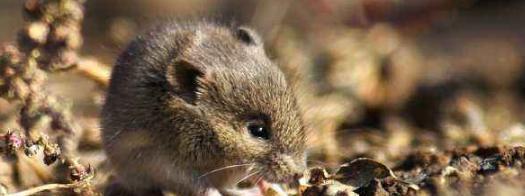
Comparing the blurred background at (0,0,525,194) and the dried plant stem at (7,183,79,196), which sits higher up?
the blurred background at (0,0,525,194)

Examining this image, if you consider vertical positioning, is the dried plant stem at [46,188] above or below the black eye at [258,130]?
below

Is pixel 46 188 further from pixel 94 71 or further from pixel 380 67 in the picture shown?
pixel 380 67

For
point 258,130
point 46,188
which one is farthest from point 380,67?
point 46,188

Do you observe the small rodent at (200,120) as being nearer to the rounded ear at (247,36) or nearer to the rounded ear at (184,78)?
the rounded ear at (184,78)

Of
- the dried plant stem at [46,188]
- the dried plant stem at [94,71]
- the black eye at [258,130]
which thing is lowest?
the dried plant stem at [46,188]

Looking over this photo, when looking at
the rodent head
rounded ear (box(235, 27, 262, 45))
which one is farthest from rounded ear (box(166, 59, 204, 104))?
rounded ear (box(235, 27, 262, 45))

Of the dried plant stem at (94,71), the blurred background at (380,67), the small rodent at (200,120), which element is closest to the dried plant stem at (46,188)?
the small rodent at (200,120)

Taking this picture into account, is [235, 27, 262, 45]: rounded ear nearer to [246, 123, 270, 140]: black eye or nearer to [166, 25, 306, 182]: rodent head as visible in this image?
[166, 25, 306, 182]: rodent head
